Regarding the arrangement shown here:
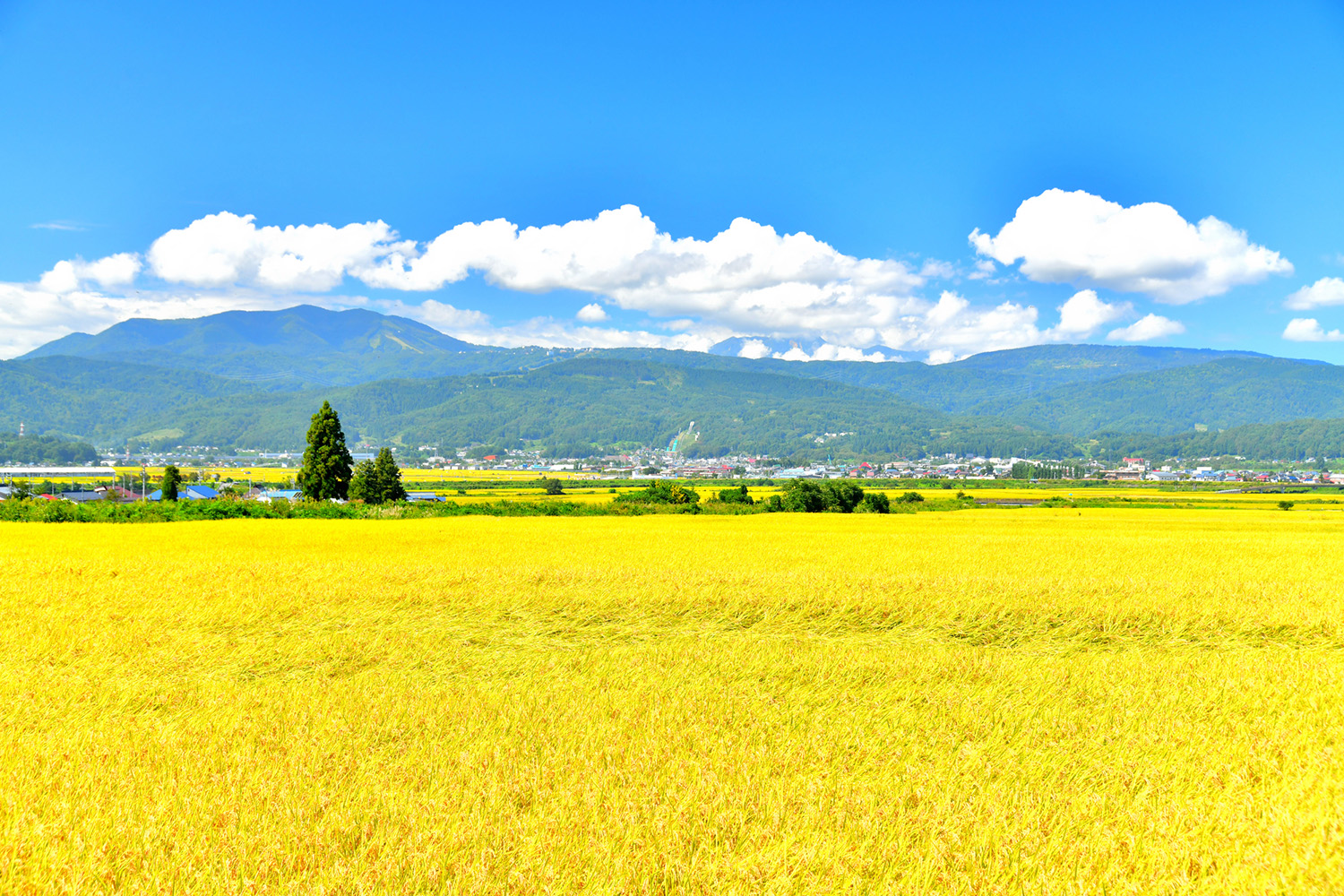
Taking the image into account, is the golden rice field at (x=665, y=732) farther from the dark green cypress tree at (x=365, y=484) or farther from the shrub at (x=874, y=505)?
the dark green cypress tree at (x=365, y=484)

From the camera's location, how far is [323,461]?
5731cm

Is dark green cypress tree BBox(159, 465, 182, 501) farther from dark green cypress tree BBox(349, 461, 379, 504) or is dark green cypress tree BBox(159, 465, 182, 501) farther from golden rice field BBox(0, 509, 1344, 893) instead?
golden rice field BBox(0, 509, 1344, 893)

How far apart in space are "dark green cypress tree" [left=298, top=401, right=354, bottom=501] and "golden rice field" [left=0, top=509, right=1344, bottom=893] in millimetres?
41532

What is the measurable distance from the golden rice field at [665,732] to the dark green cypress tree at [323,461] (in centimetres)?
4153

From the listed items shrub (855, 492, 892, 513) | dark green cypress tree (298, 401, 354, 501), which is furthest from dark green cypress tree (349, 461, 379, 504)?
shrub (855, 492, 892, 513)

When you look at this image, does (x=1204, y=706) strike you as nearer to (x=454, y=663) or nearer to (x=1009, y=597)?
(x=1009, y=597)

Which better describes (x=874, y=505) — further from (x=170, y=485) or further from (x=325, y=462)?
(x=170, y=485)

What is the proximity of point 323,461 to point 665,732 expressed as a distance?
57705mm

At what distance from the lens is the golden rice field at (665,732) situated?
16.6ft

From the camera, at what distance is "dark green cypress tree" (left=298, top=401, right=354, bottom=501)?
57.0 metres

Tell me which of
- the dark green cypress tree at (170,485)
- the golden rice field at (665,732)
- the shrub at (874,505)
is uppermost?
the dark green cypress tree at (170,485)

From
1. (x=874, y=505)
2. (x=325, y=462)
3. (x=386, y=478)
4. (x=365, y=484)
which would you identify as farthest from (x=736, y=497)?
(x=386, y=478)

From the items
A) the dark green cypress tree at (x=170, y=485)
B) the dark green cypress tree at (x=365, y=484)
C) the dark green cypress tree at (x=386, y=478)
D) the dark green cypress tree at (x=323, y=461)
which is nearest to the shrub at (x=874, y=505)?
the dark green cypress tree at (x=386, y=478)

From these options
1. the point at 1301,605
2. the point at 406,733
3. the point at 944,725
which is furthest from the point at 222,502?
the point at 1301,605
